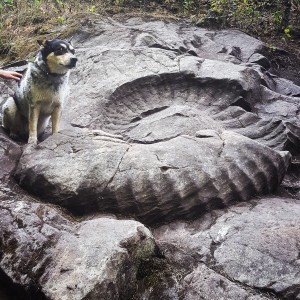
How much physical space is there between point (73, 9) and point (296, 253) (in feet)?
24.0

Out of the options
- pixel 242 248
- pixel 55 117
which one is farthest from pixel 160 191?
pixel 55 117

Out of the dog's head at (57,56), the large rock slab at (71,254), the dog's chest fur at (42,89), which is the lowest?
the large rock slab at (71,254)

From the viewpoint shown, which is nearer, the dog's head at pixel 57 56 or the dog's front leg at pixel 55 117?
the dog's head at pixel 57 56

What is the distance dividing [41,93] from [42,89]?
47 mm

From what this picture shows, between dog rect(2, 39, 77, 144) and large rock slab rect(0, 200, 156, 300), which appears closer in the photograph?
large rock slab rect(0, 200, 156, 300)

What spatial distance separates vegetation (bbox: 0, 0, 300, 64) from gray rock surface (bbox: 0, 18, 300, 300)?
7.14 feet

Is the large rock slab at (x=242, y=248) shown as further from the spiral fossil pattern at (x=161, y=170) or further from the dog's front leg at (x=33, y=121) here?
the dog's front leg at (x=33, y=121)

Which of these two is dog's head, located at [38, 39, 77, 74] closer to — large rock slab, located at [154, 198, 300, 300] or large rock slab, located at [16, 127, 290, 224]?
large rock slab, located at [16, 127, 290, 224]

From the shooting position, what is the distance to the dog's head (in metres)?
3.84

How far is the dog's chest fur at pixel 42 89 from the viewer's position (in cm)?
398

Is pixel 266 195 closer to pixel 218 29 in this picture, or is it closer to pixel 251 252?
pixel 251 252

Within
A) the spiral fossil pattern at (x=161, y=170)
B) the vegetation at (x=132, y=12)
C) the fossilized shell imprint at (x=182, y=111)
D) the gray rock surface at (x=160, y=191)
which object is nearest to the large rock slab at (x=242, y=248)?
the gray rock surface at (x=160, y=191)

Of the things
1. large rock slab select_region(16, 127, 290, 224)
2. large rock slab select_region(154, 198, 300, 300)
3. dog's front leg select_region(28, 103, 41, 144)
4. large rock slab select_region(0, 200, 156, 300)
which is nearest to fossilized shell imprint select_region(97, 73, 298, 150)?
large rock slab select_region(16, 127, 290, 224)

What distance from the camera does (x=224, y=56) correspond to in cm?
613
